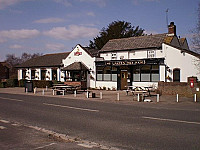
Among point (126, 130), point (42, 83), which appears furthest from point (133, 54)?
point (126, 130)

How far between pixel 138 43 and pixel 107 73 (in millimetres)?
5674

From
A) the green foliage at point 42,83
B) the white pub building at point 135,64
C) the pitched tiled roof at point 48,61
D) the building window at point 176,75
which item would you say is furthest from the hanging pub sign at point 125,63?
the pitched tiled roof at point 48,61

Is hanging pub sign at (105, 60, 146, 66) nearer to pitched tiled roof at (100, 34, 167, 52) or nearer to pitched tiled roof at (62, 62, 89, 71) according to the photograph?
pitched tiled roof at (100, 34, 167, 52)

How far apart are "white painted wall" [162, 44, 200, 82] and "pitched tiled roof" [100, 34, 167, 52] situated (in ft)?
7.20

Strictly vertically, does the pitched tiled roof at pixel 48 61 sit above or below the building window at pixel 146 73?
above

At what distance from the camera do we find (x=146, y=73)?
26969 millimetres

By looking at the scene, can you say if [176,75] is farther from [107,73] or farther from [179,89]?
[107,73]

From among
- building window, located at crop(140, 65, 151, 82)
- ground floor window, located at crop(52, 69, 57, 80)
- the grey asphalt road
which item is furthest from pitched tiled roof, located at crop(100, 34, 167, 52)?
the grey asphalt road

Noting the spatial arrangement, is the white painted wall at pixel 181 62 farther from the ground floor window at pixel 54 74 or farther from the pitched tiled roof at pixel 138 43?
the ground floor window at pixel 54 74

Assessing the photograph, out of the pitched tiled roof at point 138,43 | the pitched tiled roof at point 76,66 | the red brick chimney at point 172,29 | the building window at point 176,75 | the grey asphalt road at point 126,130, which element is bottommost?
the grey asphalt road at point 126,130

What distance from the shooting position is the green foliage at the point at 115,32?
59.8 m

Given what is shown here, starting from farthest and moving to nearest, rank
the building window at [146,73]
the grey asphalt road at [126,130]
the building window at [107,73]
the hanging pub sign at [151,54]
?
the building window at [107,73], the hanging pub sign at [151,54], the building window at [146,73], the grey asphalt road at [126,130]

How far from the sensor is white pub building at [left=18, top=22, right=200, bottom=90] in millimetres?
24969

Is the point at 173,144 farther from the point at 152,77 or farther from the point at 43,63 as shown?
the point at 43,63
